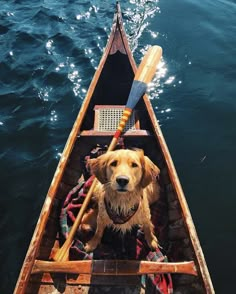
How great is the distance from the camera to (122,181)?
11.9ft

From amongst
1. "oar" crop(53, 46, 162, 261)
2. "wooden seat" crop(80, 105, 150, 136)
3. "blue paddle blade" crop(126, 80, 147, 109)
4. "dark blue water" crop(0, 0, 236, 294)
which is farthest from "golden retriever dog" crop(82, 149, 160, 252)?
"blue paddle blade" crop(126, 80, 147, 109)

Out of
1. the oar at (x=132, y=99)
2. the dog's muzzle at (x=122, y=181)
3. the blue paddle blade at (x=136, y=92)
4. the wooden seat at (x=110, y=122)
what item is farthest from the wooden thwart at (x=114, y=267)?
the blue paddle blade at (x=136, y=92)

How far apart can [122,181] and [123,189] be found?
0.37 ft

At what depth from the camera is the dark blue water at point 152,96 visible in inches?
260

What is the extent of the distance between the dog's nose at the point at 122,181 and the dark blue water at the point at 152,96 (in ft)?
11.0

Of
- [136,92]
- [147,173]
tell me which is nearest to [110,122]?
[136,92]

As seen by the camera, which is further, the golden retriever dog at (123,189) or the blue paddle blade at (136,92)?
the blue paddle blade at (136,92)

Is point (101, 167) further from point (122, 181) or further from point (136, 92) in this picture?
point (136, 92)

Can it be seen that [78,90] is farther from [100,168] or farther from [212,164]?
[100,168]

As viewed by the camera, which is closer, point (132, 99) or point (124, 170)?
point (124, 170)

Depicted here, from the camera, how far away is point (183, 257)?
4.90 m

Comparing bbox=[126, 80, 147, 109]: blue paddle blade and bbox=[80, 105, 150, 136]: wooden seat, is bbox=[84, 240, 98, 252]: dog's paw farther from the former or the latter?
bbox=[126, 80, 147, 109]: blue paddle blade

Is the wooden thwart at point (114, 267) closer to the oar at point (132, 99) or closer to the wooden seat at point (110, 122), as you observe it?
the oar at point (132, 99)

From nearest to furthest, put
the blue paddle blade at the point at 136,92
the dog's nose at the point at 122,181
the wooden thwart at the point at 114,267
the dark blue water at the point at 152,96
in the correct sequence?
the dog's nose at the point at 122,181 → the wooden thwart at the point at 114,267 → the dark blue water at the point at 152,96 → the blue paddle blade at the point at 136,92
